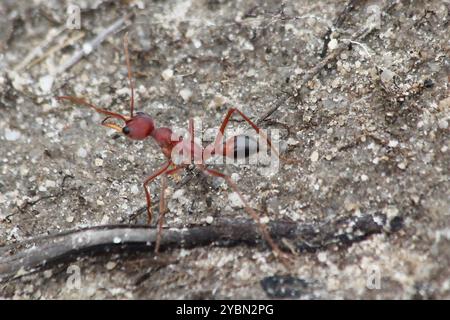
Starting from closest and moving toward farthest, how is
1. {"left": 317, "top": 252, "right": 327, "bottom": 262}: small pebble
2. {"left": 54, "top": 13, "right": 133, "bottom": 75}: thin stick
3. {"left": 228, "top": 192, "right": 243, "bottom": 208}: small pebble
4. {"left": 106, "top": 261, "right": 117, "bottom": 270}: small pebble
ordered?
{"left": 317, "top": 252, "right": 327, "bottom": 262}: small pebble, {"left": 106, "top": 261, "right": 117, "bottom": 270}: small pebble, {"left": 228, "top": 192, "right": 243, "bottom": 208}: small pebble, {"left": 54, "top": 13, "right": 133, "bottom": 75}: thin stick

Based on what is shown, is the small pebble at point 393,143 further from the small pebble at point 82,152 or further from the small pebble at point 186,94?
the small pebble at point 82,152

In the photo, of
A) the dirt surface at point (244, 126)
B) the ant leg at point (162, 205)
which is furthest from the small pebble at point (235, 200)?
the ant leg at point (162, 205)

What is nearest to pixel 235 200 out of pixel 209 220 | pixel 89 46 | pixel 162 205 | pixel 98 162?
pixel 209 220

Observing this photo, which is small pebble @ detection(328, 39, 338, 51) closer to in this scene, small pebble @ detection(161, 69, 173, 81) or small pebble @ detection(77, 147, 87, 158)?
small pebble @ detection(161, 69, 173, 81)

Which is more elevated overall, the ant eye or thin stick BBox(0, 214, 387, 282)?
the ant eye

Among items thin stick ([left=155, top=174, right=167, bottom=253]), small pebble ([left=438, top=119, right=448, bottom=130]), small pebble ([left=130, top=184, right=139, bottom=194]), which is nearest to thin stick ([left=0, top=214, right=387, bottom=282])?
thin stick ([left=155, top=174, right=167, bottom=253])
